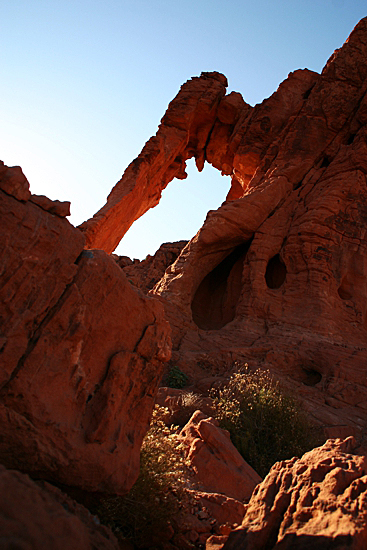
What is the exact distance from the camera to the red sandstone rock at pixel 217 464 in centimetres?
568

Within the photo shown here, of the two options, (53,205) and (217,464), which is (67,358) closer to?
(53,205)

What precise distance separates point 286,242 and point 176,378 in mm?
6711

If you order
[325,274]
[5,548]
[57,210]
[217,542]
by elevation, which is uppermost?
[325,274]

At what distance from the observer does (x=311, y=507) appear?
3.18 meters

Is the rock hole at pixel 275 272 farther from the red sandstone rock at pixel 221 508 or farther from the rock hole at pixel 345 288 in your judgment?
the red sandstone rock at pixel 221 508

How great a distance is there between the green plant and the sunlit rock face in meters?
0.34

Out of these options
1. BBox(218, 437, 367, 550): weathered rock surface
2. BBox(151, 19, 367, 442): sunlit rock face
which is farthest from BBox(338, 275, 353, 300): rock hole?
BBox(218, 437, 367, 550): weathered rock surface

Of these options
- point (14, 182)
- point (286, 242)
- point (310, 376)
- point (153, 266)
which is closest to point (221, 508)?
point (14, 182)

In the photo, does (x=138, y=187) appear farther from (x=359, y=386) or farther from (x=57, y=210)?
(x=57, y=210)

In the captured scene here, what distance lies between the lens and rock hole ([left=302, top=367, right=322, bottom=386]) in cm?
1102

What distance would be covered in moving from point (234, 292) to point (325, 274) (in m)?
3.44

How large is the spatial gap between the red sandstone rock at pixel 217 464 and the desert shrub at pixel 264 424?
998 mm

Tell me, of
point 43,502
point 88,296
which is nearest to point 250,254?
point 88,296

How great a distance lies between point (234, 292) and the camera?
1543 cm
